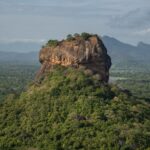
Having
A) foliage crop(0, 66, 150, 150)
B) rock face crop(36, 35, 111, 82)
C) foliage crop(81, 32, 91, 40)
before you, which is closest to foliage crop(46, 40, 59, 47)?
rock face crop(36, 35, 111, 82)

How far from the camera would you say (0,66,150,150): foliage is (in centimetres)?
5344

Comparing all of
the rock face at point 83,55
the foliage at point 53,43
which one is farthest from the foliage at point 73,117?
the foliage at point 53,43

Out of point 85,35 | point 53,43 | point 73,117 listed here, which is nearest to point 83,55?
point 85,35

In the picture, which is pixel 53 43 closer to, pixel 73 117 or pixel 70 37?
pixel 70 37

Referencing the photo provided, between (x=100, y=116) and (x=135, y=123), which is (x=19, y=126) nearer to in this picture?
(x=100, y=116)

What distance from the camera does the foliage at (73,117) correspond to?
53.4m

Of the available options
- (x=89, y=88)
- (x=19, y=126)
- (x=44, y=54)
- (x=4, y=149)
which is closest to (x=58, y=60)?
(x=44, y=54)

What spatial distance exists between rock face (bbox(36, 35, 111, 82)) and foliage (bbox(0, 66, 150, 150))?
1.28 m

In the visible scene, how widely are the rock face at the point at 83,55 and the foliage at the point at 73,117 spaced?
1276mm

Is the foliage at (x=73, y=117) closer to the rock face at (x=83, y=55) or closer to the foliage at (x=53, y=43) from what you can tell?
the rock face at (x=83, y=55)

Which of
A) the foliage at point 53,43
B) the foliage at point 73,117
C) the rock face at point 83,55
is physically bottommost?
the foliage at point 73,117

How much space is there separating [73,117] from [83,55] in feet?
35.6

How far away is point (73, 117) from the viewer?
5750 centimetres

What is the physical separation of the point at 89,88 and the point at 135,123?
8770 millimetres
